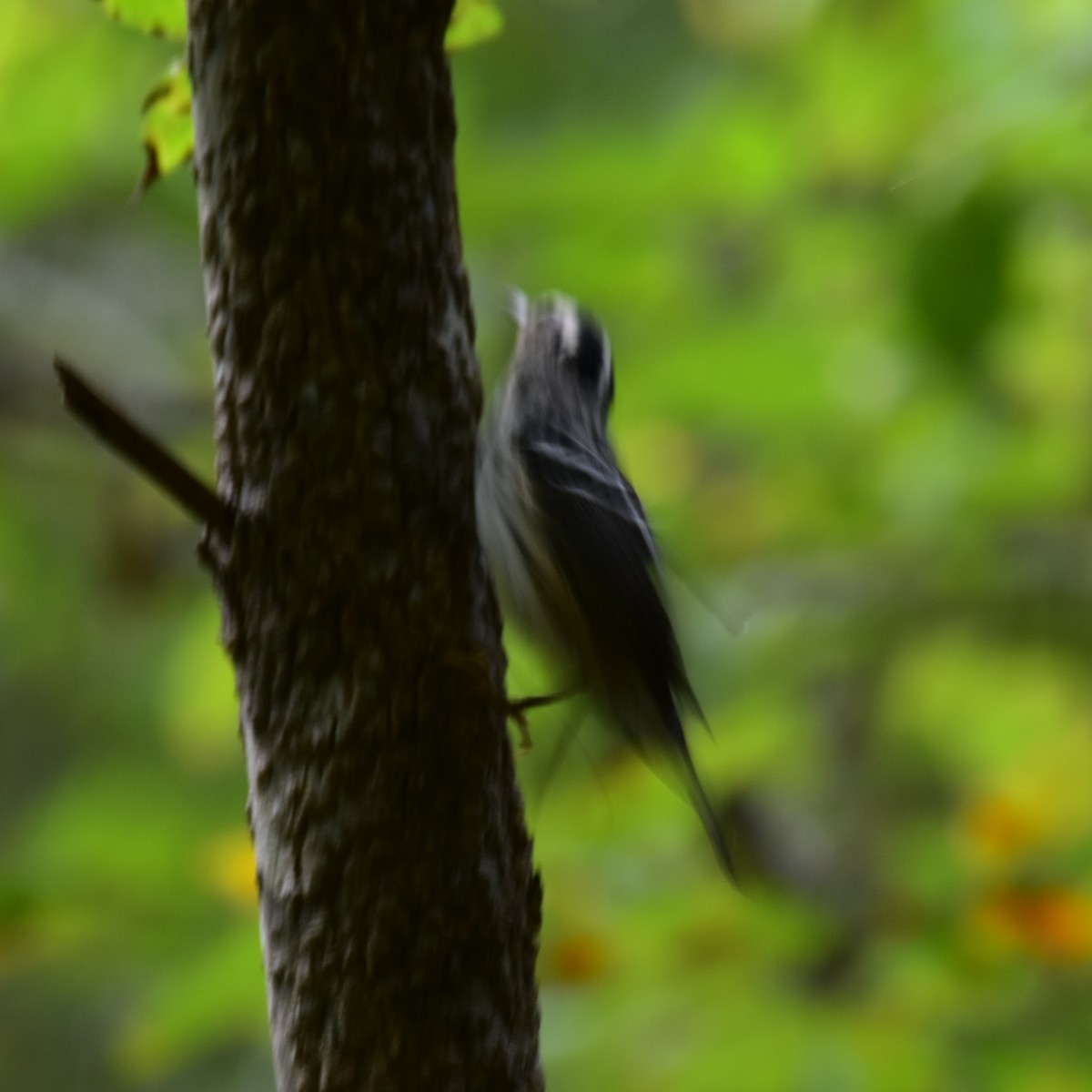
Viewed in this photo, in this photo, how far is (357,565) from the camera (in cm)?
74

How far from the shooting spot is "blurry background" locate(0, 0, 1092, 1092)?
1382mm

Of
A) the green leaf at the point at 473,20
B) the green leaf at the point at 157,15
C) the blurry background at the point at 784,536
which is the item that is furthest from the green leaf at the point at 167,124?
the blurry background at the point at 784,536

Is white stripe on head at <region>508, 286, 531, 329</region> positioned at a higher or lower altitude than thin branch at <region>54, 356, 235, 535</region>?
higher

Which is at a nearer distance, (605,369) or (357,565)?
(357,565)

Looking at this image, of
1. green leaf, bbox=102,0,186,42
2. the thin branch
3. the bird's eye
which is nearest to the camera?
the thin branch

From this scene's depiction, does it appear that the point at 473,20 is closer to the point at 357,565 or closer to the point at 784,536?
the point at 357,565

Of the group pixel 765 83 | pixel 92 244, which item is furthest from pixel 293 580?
pixel 92 244

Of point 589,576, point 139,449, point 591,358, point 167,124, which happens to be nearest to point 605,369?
point 591,358

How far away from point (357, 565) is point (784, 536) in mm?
1318

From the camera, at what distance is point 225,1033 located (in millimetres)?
1574

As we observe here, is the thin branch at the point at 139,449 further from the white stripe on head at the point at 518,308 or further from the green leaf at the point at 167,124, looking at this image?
the white stripe on head at the point at 518,308

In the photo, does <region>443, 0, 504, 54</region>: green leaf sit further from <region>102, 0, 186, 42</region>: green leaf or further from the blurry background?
the blurry background

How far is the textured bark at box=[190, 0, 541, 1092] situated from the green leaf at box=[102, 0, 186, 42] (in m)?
0.11

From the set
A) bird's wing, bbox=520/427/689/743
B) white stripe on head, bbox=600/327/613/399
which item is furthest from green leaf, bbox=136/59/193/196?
white stripe on head, bbox=600/327/613/399
